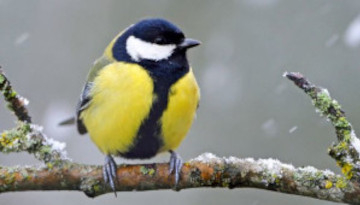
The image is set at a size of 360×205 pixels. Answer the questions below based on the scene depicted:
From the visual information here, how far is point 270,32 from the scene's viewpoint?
6.09m

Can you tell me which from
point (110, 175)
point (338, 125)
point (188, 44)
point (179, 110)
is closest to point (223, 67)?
point (188, 44)

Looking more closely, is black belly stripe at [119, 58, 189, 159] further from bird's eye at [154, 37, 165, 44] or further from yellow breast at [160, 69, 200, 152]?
bird's eye at [154, 37, 165, 44]

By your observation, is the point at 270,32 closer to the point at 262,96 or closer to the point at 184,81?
the point at 262,96

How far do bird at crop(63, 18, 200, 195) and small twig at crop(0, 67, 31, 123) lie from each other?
453mm

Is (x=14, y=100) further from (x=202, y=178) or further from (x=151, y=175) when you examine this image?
(x=202, y=178)

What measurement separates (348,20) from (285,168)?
3417 millimetres

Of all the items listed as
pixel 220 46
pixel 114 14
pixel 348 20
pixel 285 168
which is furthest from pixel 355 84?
pixel 285 168

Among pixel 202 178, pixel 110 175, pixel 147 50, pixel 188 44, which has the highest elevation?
pixel 188 44

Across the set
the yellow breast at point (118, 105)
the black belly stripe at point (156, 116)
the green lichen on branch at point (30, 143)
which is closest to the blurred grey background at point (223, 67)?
the black belly stripe at point (156, 116)

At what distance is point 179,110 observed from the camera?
321 cm

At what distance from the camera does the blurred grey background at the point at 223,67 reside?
5.53 meters

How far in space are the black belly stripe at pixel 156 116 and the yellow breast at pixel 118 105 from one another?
1.1 inches

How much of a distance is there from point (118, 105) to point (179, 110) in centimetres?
31

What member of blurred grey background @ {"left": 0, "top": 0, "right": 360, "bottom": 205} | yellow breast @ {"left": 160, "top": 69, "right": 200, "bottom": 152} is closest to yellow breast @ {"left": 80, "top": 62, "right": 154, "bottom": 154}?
yellow breast @ {"left": 160, "top": 69, "right": 200, "bottom": 152}
